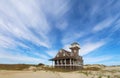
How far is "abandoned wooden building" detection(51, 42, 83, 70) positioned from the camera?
47.2 metres

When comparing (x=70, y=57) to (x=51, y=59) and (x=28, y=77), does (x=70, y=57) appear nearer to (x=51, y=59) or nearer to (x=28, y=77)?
(x=51, y=59)

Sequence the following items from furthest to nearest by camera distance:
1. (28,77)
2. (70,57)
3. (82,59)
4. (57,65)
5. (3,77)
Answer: (82,59) → (57,65) → (70,57) → (28,77) → (3,77)

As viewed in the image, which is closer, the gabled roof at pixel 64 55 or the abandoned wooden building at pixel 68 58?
the gabled roof at pixel 64 55

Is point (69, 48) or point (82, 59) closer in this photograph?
point (69, 48)

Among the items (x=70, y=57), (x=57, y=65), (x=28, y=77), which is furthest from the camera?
(x=57, y=65)

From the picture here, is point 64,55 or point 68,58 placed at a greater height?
point 64,55

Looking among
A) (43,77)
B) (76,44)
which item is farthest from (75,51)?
(43,77)

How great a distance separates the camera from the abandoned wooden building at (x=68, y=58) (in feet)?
155

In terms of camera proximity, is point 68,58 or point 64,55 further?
point 64,55

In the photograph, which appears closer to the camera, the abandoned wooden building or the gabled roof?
the gabled roof

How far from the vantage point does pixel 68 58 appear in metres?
46.9

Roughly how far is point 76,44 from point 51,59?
9.78 m

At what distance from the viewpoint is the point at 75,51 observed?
51094 mm

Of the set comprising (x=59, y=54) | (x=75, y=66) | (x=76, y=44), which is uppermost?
(x=76, y=44)
